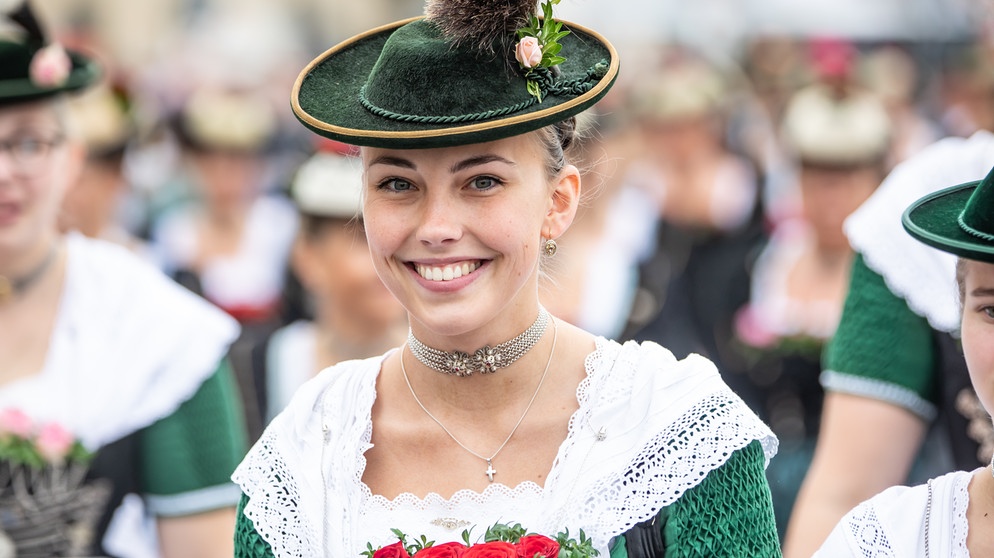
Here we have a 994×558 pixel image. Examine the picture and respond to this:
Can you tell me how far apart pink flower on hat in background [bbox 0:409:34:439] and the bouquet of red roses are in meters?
2.07

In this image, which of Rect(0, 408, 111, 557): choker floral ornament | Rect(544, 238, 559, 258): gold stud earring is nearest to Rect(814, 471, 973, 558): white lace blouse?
Rect(544, 238, 559, 258): gold stud earring

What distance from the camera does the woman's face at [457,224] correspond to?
327 centimetres

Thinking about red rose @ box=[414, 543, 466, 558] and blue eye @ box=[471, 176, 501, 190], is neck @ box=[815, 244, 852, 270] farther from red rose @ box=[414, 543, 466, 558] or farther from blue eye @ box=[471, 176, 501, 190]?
red rose @ box=[414, 543, 466, 558]

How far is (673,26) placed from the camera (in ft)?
69.9

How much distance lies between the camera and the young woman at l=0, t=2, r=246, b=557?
16.6 ft

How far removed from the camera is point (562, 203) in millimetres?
3504

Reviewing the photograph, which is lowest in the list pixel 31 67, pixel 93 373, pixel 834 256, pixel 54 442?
pixel 834 256

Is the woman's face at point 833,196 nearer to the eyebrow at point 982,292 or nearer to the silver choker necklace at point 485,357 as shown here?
the silver choker necklace at point 485,357

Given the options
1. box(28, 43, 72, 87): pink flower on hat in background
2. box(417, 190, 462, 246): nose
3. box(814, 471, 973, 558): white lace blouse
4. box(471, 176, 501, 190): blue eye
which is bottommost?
box(814, 471, 973, 558): white lace blouse

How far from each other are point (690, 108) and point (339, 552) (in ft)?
29.7

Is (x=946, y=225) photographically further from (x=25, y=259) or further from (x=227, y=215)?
(x=227, y=215)

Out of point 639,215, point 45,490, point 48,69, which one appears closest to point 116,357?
point 45,490

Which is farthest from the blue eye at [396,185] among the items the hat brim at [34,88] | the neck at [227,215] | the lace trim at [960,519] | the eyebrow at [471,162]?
the neck at [227,215]

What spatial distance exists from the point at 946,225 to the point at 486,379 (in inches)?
37.7
